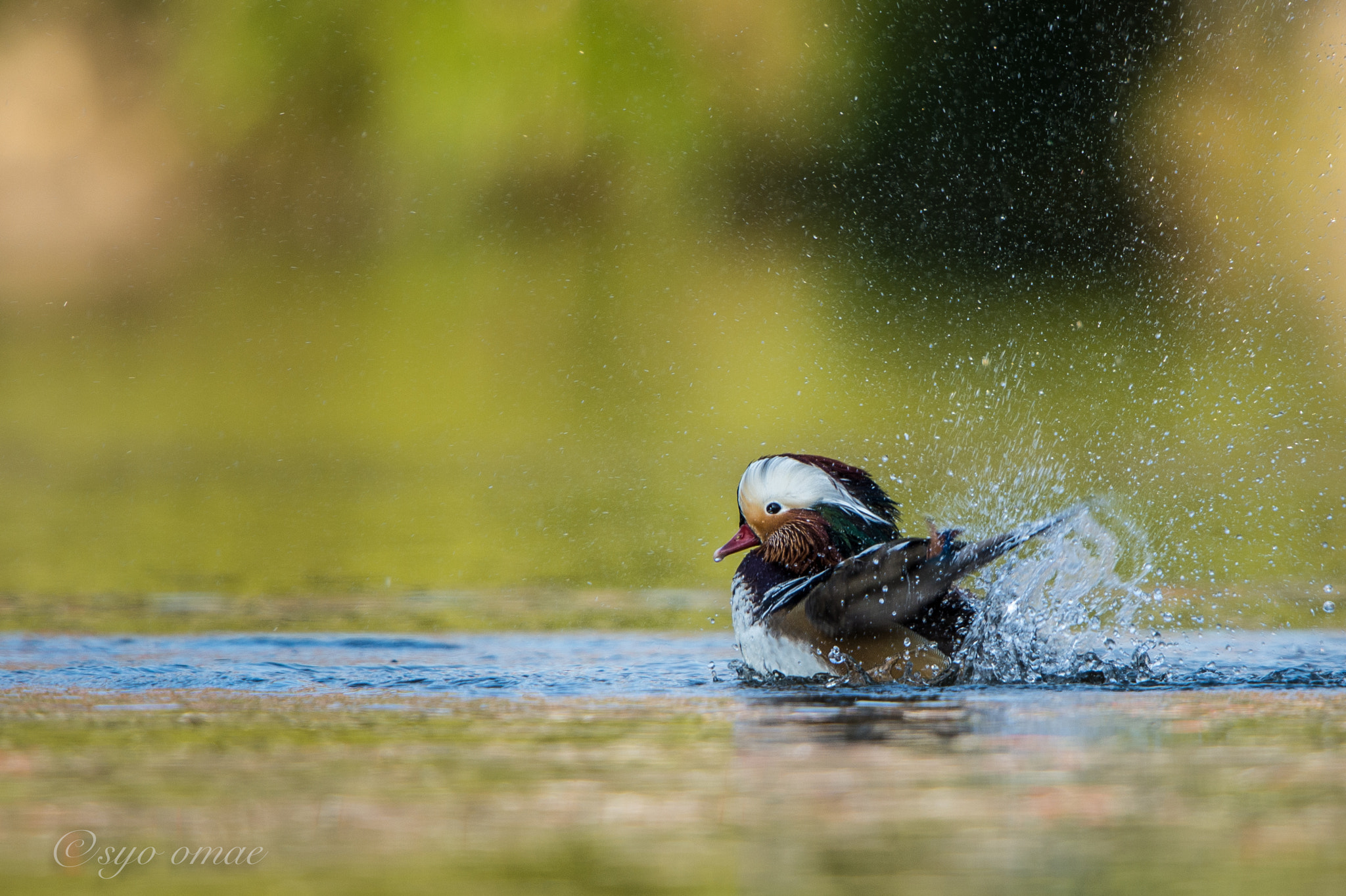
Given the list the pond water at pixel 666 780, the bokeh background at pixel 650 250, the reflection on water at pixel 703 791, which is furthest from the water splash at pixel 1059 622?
the bokeh background at pixel 650 250

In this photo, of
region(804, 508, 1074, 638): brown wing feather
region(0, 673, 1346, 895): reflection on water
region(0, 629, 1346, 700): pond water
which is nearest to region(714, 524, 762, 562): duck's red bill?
region(0, 629, 1346, 700): pond water

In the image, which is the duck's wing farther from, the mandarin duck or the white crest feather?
the white crest feather

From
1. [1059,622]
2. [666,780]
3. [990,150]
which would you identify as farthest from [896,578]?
[990,150]

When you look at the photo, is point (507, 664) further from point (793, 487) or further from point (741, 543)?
point (793, 487)

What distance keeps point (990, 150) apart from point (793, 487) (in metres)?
10.3

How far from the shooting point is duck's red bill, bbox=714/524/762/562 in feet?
19.5

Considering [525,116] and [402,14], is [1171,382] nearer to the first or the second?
[525,116]

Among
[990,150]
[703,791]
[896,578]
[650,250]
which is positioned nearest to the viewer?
[703,791]

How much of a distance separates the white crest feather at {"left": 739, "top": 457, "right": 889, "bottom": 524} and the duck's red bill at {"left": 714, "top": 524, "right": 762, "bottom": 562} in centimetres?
9

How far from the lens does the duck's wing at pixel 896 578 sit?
493cm

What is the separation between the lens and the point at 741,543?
5.96 m

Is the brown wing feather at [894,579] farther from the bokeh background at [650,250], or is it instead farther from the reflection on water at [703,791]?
the bokeh background at [650,250]

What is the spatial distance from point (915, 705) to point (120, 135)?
12929mm

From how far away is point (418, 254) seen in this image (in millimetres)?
15977
